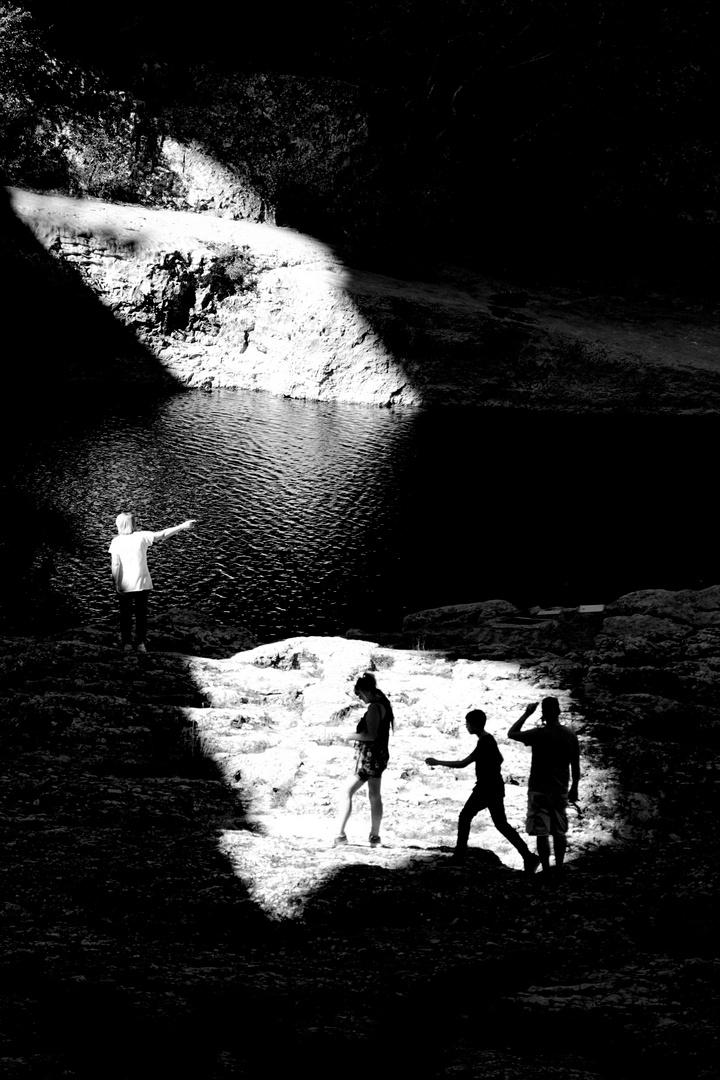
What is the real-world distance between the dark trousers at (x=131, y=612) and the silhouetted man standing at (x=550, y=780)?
6.27m

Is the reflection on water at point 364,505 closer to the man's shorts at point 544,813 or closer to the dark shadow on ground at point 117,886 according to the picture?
the dark shadow on ground at point 117,886

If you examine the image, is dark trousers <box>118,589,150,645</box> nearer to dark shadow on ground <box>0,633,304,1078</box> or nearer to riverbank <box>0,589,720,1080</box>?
riverbank <box>0,589,720,1080</box>

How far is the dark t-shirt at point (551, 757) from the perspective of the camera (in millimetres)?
8234

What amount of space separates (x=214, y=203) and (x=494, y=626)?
2740cm

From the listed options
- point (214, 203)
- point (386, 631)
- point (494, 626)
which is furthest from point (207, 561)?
point (214, 203)

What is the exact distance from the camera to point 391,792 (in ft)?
32.9

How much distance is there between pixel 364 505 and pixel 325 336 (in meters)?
11.1

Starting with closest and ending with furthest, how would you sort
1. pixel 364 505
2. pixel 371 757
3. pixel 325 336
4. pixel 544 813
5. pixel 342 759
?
pixel 544 813
pixel 371 757
pixel 342 759
pixel 364 505
pixel 325 336

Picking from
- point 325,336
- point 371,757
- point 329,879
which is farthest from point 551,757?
point 325,336

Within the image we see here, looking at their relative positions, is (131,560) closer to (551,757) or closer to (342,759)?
(342,759)

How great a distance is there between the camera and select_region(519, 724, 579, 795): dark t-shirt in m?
8.23

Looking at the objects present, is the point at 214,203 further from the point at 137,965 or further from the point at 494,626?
the point at 137,965

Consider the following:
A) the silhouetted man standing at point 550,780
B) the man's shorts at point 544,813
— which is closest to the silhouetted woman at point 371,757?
the silhouetted man standing at point 550,780

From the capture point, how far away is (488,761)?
8.41 m
